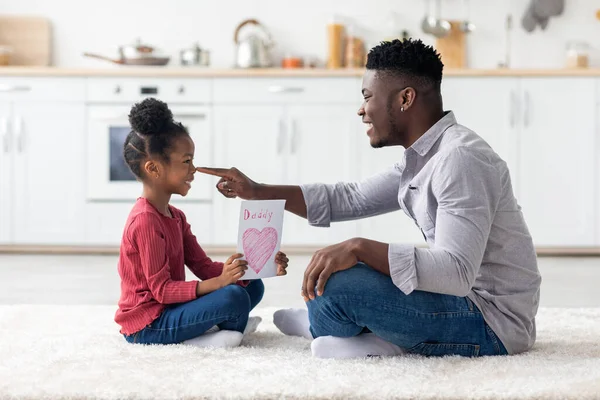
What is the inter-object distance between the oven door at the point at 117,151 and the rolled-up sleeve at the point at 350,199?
2.32m

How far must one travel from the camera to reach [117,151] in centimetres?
445

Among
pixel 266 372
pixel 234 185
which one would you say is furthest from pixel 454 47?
pixel 266 372

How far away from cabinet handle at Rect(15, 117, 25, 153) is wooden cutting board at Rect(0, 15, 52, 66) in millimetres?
656

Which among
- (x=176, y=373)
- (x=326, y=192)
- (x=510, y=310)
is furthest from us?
(x=326, y=192)

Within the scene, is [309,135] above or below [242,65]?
below

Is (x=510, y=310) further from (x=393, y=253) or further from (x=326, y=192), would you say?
(x=326, y=192)

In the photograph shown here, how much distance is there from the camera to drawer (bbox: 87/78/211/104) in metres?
4.40

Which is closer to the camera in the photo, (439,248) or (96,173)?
(439,248)

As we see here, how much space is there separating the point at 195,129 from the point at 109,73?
56cm

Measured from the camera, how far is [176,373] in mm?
1639

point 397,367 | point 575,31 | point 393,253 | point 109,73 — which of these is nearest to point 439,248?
point 393,253

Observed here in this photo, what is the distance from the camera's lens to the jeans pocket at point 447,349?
1.79 m

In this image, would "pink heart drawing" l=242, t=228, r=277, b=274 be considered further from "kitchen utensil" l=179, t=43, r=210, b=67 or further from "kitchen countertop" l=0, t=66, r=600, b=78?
"kitchen utensil" l=179, t=43, r=210, b=67

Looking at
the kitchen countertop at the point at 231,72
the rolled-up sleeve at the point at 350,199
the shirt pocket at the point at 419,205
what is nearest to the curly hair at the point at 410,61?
the shirt pocket at the point at 419,205
